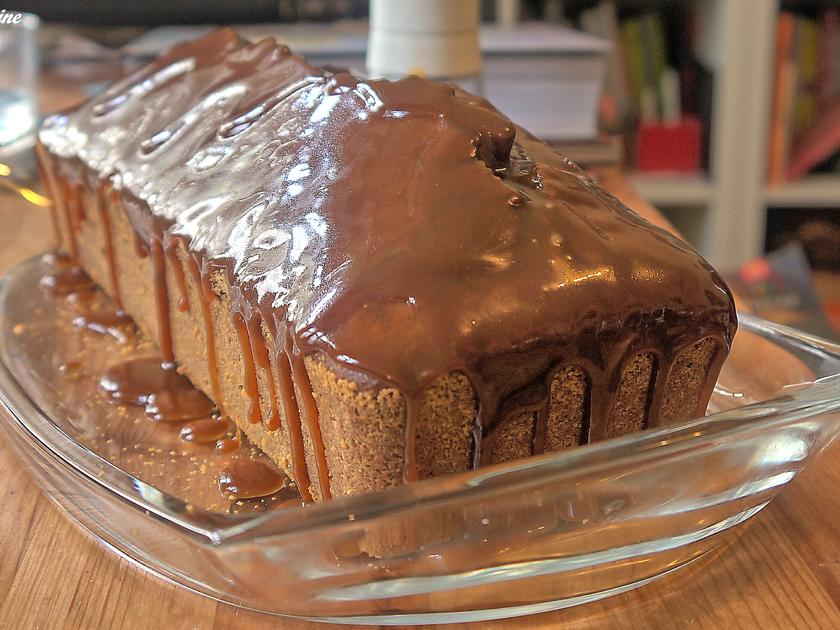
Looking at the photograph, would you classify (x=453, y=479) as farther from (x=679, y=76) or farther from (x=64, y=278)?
(x=679, y=76)

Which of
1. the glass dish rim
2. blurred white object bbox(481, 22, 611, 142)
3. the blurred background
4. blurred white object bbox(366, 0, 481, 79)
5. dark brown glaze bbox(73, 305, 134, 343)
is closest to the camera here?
the glass dish rim

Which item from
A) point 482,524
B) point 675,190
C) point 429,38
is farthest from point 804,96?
point 482,524

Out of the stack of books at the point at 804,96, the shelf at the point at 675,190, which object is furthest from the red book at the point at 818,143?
the shelf at the point at 675,190

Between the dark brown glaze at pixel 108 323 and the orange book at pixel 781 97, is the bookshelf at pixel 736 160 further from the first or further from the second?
the dark brown glaze at pixel 108 323

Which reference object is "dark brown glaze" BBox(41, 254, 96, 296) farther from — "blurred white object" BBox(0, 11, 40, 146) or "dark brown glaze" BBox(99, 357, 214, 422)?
"blurred white object" BBox(0, 11, 40, 146)

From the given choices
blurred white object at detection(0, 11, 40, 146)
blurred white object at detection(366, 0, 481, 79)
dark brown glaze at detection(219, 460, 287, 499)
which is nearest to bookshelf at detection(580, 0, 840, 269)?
blurred white object at detection(366, 0, 481, 79)

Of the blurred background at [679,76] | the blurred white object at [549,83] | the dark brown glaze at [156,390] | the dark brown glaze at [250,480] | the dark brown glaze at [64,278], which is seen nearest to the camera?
the dark brown glaze at [250,480]
